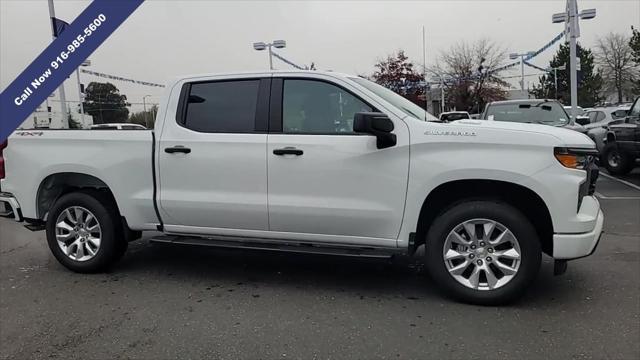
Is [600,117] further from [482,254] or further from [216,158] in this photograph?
[216,158]

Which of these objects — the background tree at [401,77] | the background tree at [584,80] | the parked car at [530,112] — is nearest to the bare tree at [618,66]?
the background tree at [584,80]

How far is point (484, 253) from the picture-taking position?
4090 mm

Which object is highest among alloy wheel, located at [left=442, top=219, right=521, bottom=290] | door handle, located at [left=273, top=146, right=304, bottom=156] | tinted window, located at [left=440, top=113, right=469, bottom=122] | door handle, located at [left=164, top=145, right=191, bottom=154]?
tinted window, located at [left=440, top=113, right=469, bottom=122]

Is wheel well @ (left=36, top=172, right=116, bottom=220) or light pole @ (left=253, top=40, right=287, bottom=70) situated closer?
wheel well @ (left=36, top=172, right=116, bottom=220)

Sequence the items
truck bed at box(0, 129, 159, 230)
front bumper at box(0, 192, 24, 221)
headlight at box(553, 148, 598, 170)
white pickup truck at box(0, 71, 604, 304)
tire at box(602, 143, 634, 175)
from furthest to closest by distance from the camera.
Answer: tire at box(602, 143, 634, 175) → front bumper at box(0, 192, 24, 221) → truck bed at box(0, 129, 159, 230) → white pickup truck at box(0, 71, 604, 304) → headlight at box(553, 148, 598, 170)

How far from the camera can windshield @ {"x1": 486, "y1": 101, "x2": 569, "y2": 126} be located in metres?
9.55

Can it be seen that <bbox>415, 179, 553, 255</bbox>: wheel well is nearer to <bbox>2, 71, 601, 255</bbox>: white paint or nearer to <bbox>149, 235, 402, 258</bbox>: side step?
<bbox>2, 71, 601, 255</bbox>: white paint

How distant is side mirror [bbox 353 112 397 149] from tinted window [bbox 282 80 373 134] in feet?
1.03

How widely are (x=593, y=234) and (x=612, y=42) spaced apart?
56956 mm

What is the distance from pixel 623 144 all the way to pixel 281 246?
9.21m

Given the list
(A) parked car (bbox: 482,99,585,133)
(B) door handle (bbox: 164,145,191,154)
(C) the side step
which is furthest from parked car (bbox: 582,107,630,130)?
(B) door handle (bbox: 164,145,191,154)

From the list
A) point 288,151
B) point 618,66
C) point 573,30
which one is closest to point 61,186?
point 288,151

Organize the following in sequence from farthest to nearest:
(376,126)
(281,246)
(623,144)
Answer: (623,144)
(281,246)
(376,126)

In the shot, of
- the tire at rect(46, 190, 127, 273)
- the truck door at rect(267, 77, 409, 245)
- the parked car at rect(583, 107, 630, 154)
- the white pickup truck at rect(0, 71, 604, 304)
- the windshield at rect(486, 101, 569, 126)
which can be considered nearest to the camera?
the white pickup truck at rect(0, 71, 604, 304)
